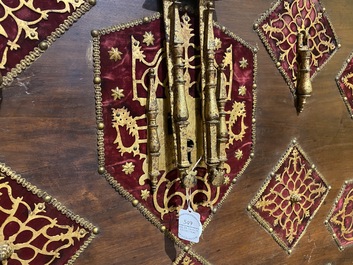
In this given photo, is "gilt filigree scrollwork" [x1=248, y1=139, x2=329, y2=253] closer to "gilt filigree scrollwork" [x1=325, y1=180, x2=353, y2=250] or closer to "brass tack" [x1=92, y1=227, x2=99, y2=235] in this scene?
"gilt filigree scrollwork" [x1=325, y1=180, x2=353, y2=250]

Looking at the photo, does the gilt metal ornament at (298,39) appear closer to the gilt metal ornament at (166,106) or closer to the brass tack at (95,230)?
the gilt metal ornament at (166,106)

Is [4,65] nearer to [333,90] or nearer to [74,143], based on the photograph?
[74,143]

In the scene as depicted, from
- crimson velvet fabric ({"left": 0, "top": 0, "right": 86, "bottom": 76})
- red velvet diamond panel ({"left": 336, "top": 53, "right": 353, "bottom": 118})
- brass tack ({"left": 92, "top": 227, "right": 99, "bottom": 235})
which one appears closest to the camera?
crimson velvet fabric ({"left": 0, "top": 0, "right": 86, "bottom": 76})

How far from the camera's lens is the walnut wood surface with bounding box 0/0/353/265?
23.1 inches

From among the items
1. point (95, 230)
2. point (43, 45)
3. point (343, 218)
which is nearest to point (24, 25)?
point (43, 45)

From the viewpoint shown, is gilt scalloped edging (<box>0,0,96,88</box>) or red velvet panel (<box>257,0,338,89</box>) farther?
red velvet panel (<box>257,0,338,89</box>)

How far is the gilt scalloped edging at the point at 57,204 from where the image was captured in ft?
1.87

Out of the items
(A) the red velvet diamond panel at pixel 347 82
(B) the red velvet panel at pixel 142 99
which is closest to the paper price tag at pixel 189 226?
(B) the red velvet panel at pixel 142 99

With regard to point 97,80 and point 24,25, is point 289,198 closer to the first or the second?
point 97,80

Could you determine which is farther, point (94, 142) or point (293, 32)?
point (293, 32)

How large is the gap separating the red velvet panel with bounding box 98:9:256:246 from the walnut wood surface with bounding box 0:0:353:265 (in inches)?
0.9

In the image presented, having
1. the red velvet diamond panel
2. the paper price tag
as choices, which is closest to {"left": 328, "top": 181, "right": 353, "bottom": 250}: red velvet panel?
the red velvet diamond panel

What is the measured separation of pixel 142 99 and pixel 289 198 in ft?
1.48

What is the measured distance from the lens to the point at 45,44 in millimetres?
580
